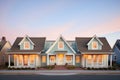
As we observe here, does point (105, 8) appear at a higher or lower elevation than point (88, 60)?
higher

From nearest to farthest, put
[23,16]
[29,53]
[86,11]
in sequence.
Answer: [29,53] → [86,11] → [23,16]

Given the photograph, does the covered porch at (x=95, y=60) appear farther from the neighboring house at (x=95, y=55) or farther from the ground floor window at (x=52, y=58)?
the ground floor window at (x=52, y=58)

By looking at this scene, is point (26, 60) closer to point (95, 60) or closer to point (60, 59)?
point (60, 59)

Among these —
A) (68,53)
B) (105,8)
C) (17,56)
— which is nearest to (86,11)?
(105,8)

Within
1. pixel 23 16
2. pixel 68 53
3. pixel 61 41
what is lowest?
pixel 68 53

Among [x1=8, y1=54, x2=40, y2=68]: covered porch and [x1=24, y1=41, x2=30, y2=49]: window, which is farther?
[x1=24, y1=41, x2=30, y2=49]: window

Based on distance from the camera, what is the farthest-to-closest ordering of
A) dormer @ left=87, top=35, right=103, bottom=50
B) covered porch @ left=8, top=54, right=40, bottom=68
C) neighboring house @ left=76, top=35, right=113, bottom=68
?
dormer @ left=87, top=35, right=103, bottom=50 < covered porch @ left=8, top=54, right=40, bottom=68 < neighboring house @ left=76, top=35, right=113, bottom=68

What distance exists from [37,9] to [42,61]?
41.3 feet

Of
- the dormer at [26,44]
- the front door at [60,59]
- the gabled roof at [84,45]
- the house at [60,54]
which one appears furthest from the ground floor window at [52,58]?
the gabled roof at [84,45]

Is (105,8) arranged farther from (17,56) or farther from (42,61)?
(17,56)

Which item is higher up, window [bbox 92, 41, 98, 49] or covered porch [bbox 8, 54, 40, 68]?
window [bbox 92, 41, 98, 49]

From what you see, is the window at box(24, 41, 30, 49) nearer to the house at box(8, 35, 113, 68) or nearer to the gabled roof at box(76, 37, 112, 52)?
the house at box(8, 35, 113, 68)

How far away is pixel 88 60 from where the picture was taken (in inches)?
1265

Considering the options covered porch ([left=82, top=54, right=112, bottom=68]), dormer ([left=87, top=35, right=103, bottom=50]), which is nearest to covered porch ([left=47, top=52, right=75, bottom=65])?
covered porch ([left=82, top=54, right=112, bottom=68])
